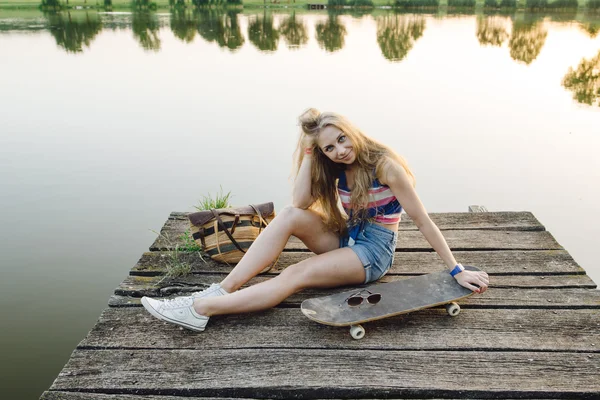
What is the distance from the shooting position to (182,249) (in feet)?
12.3

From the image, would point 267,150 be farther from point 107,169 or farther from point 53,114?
point 53,114

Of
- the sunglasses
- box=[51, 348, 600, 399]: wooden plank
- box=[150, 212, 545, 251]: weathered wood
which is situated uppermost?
the sunglasses

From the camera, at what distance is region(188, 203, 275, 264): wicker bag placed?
11.3ft

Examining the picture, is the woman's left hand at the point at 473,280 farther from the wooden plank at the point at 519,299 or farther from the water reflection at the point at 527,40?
the water reflection at the point at 527,40

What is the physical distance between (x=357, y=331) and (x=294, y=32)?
18291mm

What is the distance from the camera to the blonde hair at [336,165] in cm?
285

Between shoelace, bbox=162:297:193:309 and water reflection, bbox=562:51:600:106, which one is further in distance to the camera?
water reflection, bbox=562:51:600:106

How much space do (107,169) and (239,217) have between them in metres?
4.50

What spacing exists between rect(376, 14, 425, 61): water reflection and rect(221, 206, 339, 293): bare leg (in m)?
12.8

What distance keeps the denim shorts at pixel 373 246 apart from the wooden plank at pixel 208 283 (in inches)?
8.0

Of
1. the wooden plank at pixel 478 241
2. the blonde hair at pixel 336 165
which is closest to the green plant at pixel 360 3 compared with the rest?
the wooden plank at pixel 478 241

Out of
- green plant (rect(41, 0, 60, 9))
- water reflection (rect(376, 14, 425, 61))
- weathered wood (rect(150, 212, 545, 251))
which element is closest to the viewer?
weathered wood (rect(150, 212, 545, 251))

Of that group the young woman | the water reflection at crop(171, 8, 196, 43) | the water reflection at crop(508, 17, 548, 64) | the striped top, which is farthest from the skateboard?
the water reflection at crop(171, 8, 196, 43)

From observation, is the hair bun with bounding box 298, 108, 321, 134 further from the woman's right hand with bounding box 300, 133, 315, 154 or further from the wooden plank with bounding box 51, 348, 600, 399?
the wooden plank with bounding box 51, 348, 600, 399
